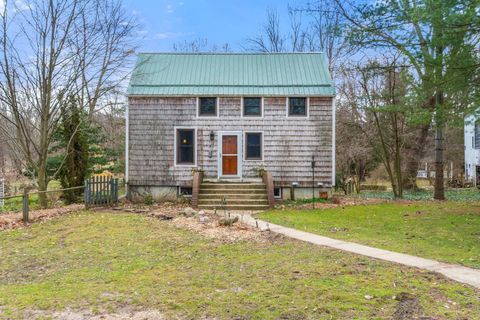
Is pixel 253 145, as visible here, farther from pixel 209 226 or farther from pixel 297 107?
pixel 209 226

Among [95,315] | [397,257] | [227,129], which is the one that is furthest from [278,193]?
[95,315]

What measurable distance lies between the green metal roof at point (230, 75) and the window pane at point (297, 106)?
1.05 ft

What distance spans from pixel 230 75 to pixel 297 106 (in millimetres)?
3170

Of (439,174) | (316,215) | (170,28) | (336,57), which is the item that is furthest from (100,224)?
(336,57)

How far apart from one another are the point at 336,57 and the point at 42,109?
18.9 metres

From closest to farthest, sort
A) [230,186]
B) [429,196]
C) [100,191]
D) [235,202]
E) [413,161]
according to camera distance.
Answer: [100,191], [235,202], [230,186], [429,196], [413,161]

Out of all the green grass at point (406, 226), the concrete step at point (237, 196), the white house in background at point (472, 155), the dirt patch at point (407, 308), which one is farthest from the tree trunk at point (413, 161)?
the dirt patch at point (407, 308)

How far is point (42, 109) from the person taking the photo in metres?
14.0

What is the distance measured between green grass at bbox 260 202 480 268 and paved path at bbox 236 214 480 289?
332 mm

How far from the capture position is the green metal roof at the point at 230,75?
15234 millimetres

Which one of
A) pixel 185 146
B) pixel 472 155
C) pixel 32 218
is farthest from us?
pixel 472 155

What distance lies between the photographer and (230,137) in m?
15.2

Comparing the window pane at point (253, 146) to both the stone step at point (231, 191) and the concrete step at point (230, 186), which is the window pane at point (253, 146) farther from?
the stone step at point (231, 191)

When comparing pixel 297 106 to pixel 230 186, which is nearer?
pixel 230 186
